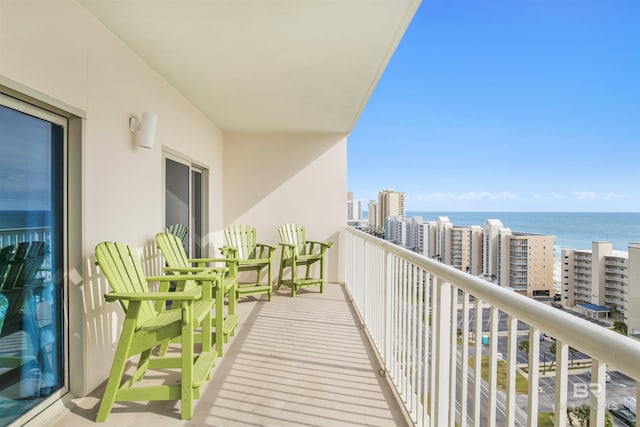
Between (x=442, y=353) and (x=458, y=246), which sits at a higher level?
(x=458, y=246)

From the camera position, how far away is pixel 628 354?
0.57 metres

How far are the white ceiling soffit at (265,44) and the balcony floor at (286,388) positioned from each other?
7.91 ft

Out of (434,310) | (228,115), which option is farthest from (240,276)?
(434,310)

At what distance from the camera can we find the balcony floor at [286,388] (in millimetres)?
1958

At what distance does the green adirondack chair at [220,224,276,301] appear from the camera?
14.5 feet

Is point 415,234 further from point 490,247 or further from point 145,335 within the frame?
point 145,335

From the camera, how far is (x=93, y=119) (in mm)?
2328

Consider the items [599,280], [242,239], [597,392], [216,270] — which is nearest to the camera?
[597,392]

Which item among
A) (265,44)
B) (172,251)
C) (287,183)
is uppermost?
(265,44)

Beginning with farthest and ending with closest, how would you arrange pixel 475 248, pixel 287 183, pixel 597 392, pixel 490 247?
pixel 287 183
pixel 475 248
pixel 490 247
pixel 597 392

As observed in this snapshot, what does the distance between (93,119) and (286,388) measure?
2.18 metres

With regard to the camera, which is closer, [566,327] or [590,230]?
[566,327]

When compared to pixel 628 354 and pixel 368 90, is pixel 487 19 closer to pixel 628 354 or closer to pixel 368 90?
pixel 368 90

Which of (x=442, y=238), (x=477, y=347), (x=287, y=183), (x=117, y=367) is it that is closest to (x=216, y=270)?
(x=117, y=367)
